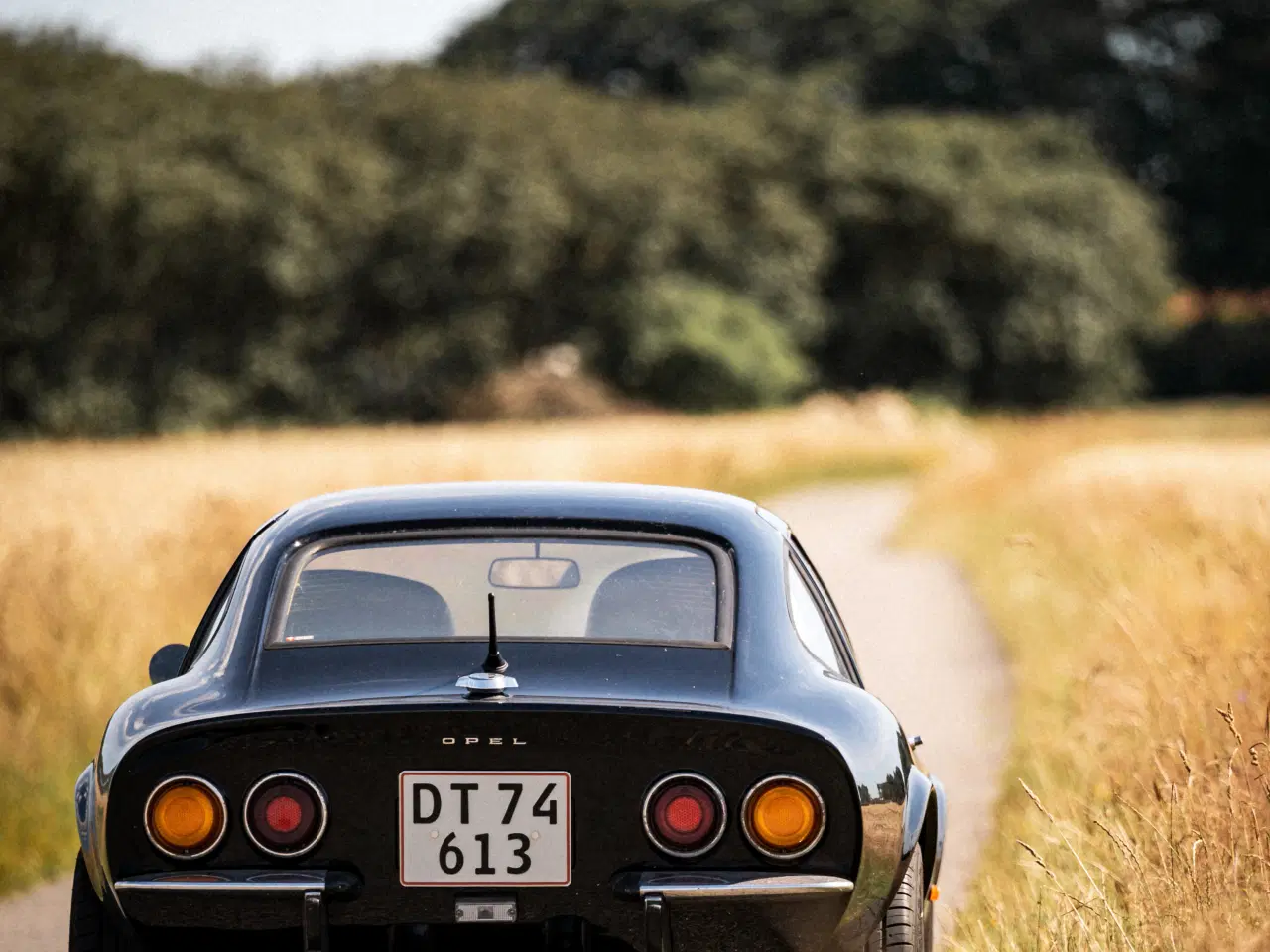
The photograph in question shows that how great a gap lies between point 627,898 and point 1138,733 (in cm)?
323

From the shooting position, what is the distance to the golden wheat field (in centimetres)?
445

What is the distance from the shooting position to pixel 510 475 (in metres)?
21.3

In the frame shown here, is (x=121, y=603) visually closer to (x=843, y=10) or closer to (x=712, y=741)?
(x=712, y=741)

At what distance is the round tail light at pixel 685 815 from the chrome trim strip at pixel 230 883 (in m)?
0.63

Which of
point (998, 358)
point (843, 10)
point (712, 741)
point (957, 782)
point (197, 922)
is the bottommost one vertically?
point (998, 358)

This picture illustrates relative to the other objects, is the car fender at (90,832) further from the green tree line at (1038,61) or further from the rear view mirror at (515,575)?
the green tree line at (1038,61)

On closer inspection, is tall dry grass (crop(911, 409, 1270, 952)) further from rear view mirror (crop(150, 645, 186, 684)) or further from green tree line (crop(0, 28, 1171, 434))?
green tree line (crop(0, 28, 1171, 434))

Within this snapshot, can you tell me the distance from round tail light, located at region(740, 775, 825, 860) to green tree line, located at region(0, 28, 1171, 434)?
4174 centimetres

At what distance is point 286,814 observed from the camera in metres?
3.60

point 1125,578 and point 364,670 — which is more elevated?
point 364,670

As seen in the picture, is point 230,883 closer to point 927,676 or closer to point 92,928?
point 92,928

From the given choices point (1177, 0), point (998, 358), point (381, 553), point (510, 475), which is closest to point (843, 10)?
point (1177, 0)

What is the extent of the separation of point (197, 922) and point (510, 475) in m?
17.7

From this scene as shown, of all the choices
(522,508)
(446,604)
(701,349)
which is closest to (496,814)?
(446,604)
